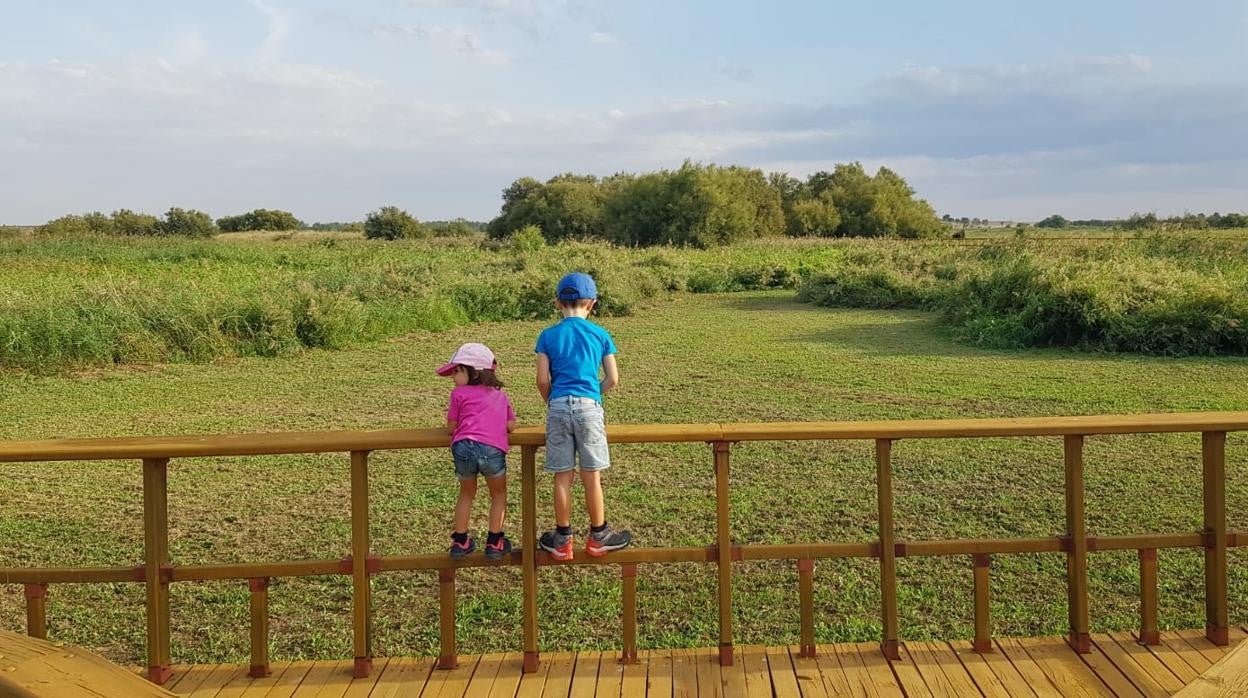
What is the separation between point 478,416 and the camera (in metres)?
3.12

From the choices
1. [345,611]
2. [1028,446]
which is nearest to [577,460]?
[345,611]

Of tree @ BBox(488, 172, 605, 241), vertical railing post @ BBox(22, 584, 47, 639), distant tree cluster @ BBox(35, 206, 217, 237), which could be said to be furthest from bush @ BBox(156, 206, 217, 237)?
vertical railing post @ BBox(22, 584, 47, 639)

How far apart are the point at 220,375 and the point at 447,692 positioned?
1012cm

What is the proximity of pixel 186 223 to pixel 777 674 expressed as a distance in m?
50.2

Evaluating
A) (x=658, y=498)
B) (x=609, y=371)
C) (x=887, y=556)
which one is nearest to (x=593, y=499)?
(x=609, y=371)

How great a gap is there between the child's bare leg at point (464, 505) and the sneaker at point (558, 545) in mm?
257

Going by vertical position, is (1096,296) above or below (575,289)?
above

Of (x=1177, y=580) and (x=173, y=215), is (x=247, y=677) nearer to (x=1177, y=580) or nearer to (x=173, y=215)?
(x=1177, y=580)

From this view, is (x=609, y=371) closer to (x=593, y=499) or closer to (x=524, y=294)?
(x=593, y=499)

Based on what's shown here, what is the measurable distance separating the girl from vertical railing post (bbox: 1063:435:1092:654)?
1.76 metres

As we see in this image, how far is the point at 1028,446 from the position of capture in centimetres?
768

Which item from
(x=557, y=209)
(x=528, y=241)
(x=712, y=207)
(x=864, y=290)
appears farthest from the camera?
(x=557, y=209)

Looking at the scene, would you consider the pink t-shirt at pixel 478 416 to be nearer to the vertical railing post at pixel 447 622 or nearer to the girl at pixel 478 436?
the girl at pixel 478 436

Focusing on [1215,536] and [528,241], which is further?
[528,241]
